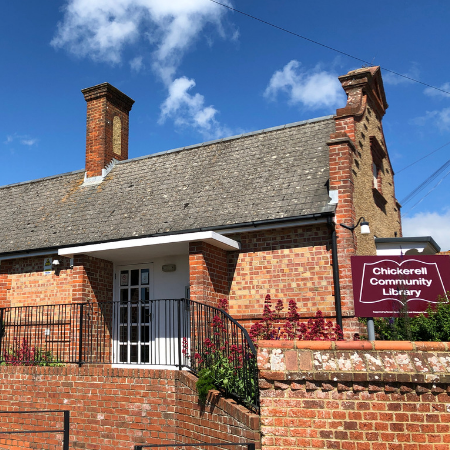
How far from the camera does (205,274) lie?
881 centimetres

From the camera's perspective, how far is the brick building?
8859mm

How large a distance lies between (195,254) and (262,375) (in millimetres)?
4433

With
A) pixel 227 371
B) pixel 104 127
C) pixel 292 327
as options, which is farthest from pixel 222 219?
pixel 104 127

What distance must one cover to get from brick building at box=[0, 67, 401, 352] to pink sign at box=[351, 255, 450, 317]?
178cm

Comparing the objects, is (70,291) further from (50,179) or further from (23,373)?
(50,179)

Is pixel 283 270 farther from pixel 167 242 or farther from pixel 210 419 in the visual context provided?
pixel 210 419

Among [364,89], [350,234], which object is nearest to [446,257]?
[350,234]

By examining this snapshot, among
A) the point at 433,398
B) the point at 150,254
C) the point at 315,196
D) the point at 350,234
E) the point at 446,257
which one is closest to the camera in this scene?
the point at 433,398

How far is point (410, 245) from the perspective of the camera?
986 cm

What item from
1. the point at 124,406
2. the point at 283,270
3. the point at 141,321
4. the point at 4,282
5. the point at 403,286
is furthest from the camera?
the point at 4,282

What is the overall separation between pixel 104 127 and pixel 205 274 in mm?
7558

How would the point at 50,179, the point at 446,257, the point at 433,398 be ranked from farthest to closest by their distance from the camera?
the point at 50,179
the point at 446,257
the point at 433,398

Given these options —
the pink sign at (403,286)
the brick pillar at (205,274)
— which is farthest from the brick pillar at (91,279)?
the pink sign at (403,286)

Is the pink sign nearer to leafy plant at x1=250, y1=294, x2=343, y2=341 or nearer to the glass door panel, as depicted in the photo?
leafy plant at x1=250, y1=294, x2=343, y2=341
